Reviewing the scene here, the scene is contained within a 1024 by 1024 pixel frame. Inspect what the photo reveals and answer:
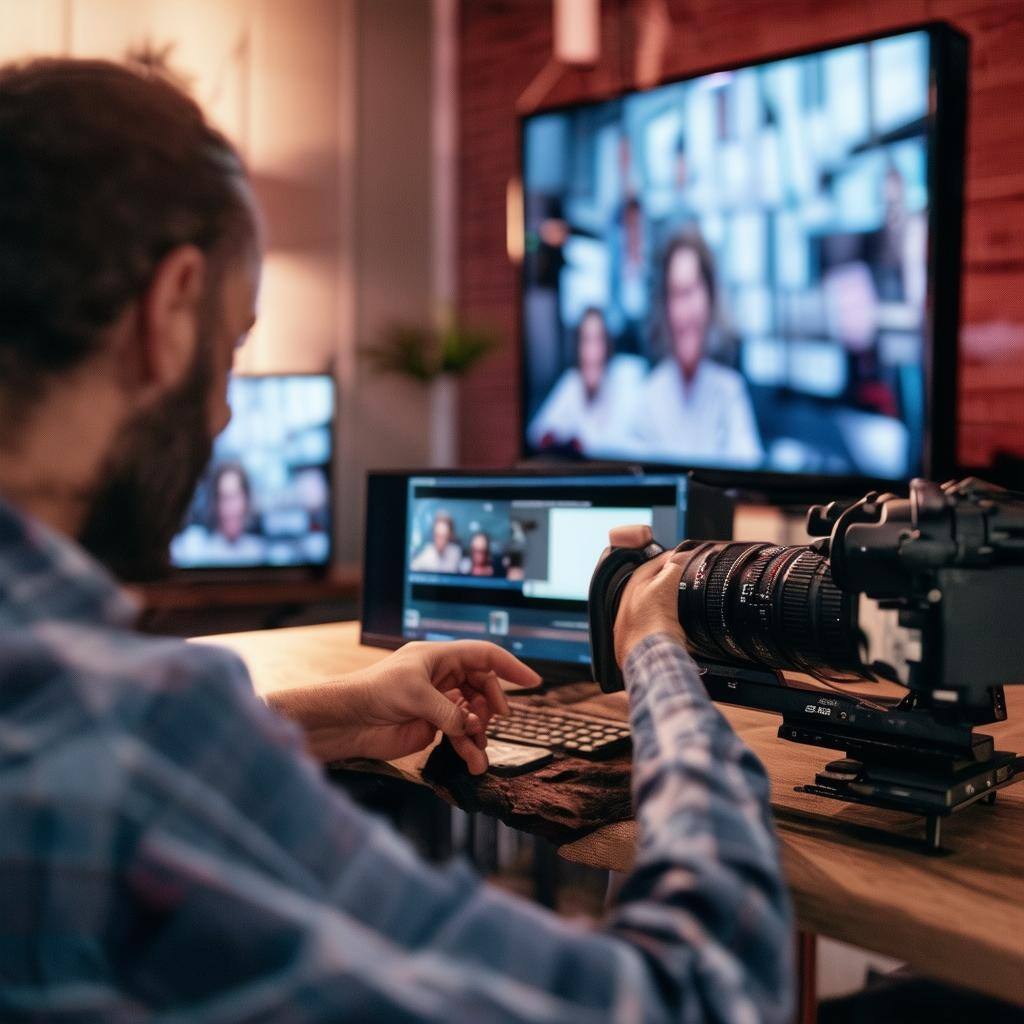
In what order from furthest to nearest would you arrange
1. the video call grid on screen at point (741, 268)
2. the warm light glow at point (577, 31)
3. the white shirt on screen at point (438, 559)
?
the warm light glow at point (577, 31)
the video call grid on screen at point (741, 268)
the white shirt on screen at point (438, 559)

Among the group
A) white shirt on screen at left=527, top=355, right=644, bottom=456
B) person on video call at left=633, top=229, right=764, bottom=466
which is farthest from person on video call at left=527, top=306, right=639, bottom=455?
person on video call at left=633, top=229, right=764, bottom=466

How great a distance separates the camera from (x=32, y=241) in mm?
627

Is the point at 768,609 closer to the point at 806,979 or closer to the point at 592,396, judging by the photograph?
the point at 806,979

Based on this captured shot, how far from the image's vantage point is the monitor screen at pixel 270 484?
3379mm

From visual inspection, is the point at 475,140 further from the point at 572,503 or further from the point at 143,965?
the point at 143,965

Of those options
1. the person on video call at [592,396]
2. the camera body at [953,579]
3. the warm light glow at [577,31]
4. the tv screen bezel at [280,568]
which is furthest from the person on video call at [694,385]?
the camera body at [953,579]

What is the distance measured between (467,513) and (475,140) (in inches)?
114

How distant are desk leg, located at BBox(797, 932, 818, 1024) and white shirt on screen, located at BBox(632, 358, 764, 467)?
136cm

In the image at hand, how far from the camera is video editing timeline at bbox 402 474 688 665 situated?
1544mm

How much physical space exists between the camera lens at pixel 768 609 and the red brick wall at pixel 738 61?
1.68 m

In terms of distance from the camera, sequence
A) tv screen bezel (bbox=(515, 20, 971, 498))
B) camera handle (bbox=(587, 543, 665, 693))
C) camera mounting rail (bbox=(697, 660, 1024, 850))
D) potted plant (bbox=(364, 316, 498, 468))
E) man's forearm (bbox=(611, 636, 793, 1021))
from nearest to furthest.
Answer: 1. man's forearm (bbox=(611, 636, 793, 1021))
2. camera mounting rail (bbox=(697, 660, 1024, 850))
3. camera handle (bbox=(587, 543, 665, 693))
4. tv screen bezel (bbox=(515, 20, 971, 498))
5. potted plant (bbox=(364, 316, 498, 468))

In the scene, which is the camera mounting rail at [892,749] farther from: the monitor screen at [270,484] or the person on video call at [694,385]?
the monitor screen at [270,484]

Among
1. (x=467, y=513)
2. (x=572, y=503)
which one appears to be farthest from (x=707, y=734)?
(x=467, y=513)

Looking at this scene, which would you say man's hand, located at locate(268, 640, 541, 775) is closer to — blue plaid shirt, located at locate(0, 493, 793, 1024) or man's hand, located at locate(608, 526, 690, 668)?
man's hand, located at locate(608, 526, 690, 668)
